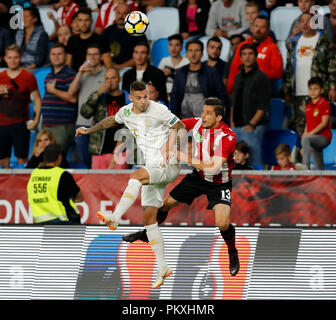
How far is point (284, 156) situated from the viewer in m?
11.8

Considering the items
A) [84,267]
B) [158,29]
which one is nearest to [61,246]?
[84,267]

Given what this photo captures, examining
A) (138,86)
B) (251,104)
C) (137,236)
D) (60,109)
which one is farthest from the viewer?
(60,109)

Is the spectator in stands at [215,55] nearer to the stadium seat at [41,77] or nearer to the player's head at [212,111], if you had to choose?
the stadium seat at [41,77]

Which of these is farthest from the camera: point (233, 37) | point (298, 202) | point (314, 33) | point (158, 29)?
point (158, 29)

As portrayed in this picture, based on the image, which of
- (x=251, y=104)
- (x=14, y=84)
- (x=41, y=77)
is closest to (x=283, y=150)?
(x=251, y=104)

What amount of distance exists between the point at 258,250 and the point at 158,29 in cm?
673

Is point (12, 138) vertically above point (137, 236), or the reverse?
point (12, 138)

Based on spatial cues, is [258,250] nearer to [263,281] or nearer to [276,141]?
[263,281]

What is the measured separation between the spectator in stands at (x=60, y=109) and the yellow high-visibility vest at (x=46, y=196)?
252cm

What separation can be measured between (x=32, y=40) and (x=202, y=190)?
6.01 meters

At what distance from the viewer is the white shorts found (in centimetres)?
876

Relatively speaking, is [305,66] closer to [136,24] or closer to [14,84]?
[136,24]

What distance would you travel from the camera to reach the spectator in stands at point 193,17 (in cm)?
1410
